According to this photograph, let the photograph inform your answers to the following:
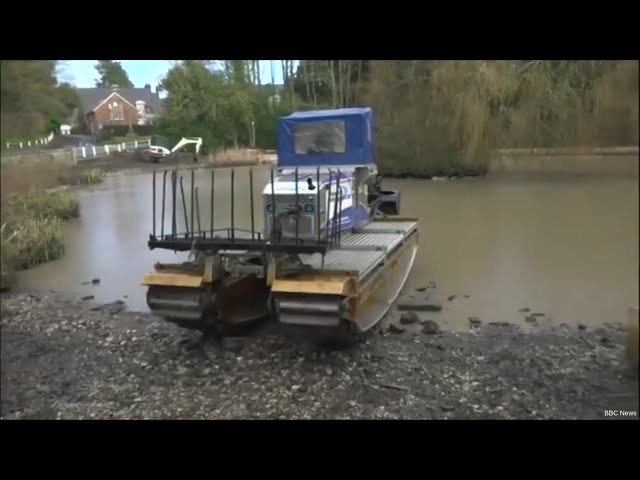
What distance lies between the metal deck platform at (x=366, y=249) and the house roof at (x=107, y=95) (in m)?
1.44

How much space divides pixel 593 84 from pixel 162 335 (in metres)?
3.68

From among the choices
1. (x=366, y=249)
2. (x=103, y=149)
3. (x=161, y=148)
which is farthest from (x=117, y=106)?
(x=366, y=249)

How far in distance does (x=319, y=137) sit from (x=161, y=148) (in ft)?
5.31

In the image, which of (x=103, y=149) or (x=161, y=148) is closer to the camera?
(x=103, y=149)

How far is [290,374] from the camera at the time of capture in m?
3.47

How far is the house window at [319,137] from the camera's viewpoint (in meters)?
4.82

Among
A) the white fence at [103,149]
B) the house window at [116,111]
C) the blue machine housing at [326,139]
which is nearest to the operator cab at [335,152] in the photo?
the blue machine housing at [326,139]

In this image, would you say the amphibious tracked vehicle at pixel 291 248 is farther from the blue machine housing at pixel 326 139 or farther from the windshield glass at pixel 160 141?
the windshield glass at pixel 160 141

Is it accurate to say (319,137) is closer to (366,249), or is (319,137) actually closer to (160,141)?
(366,249)

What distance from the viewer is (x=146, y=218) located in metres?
5.16

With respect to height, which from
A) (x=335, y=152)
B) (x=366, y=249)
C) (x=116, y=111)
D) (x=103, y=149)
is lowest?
→ (x=366, y=249)

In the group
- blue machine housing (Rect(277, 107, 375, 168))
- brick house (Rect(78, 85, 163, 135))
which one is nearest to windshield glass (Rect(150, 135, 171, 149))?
brick house (Rect(78, 85, 163, 135))

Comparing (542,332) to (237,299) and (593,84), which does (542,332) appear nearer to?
(237,299)

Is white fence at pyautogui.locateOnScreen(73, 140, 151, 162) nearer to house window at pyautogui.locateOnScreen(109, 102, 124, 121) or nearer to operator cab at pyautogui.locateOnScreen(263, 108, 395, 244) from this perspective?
house window at pyautogui.locateOnScreen(109, 102, 124, 121)
